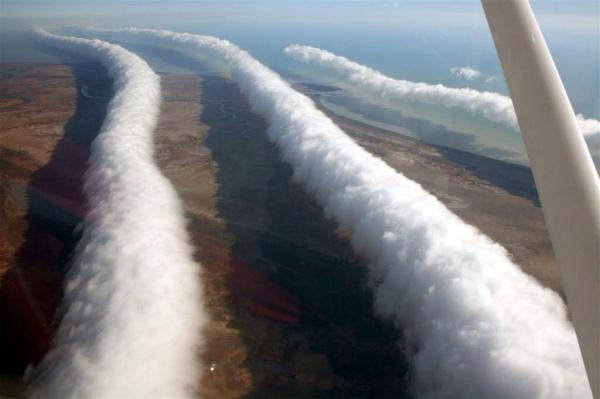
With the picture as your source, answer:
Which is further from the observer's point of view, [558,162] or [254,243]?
[254,243]

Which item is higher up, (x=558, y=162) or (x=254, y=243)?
(x=558, y=162)

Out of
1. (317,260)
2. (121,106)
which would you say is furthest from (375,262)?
(121,106)

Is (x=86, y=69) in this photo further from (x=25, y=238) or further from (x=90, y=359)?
(x=90, y=359)

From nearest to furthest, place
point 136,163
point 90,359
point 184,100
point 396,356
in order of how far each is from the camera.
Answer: point 90,359 → point 396,356 → point 136,163 → point 184,100

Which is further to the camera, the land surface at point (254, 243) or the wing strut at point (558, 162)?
the land surface at point (254, 243)

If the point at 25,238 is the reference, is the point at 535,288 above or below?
above

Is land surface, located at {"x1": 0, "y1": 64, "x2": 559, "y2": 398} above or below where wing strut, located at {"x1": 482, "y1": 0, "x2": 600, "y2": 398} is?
below

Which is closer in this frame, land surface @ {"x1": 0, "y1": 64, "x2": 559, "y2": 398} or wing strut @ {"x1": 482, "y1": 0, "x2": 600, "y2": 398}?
wing strut @ {"x1": 482, "y1": 0, "x2": 600, "y2": 398}

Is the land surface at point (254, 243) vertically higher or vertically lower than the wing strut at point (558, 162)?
lower
